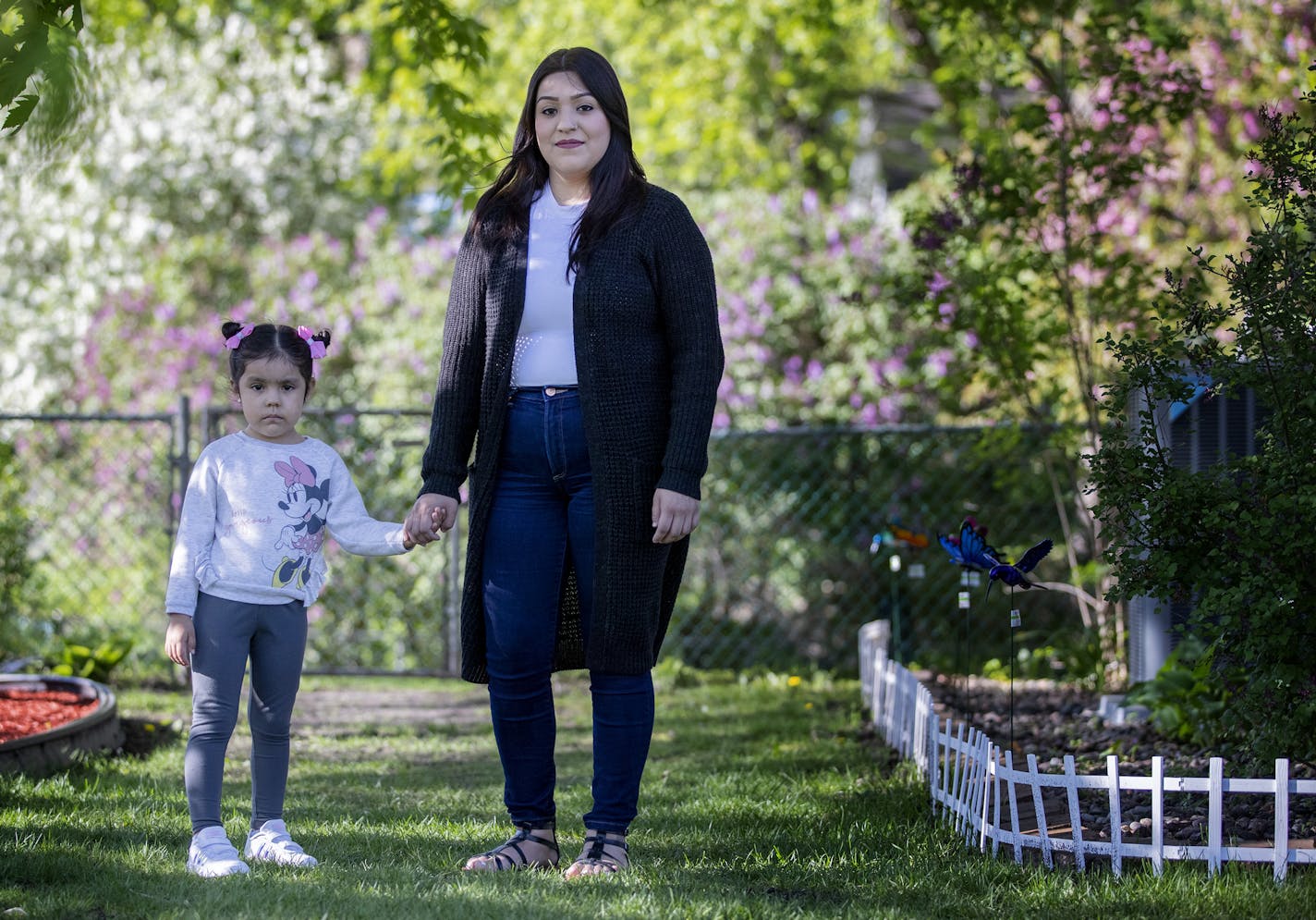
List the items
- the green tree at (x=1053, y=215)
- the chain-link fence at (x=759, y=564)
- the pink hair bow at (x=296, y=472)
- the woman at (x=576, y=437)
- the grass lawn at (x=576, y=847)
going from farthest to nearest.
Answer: the chain-link fence at (x=759, y=564) < the green tree at (x=1053, y=215) < the pink hair bow at (x=296, y=472) < the woman at (x=576, y=437) < the grass lawn at (x=576, y=847)

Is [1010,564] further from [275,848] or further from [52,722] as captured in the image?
[52,722]

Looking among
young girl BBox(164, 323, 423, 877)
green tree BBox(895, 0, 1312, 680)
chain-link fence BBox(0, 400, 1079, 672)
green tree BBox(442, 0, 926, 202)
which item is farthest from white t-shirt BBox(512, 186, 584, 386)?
green tree BBox(442, 0, 926, 202)

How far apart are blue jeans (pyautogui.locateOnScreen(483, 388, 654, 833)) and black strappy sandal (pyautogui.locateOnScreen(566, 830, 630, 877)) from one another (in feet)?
0.06

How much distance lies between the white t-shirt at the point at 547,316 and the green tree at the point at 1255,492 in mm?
1380

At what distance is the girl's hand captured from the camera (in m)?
3.01

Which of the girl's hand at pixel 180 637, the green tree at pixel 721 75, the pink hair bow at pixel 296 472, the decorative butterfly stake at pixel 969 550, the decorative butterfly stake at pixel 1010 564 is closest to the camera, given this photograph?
the girl's hand at pixel 180 637

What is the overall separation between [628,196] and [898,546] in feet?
12.6

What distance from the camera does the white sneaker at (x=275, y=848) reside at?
9.93 feet

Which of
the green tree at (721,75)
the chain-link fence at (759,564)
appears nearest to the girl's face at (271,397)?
the chain-link fence at (759,564)

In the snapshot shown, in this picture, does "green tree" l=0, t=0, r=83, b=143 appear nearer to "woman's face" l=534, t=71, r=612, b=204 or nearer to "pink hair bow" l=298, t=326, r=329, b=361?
"pink hair bow" l=298, t=326, r=329, b=361

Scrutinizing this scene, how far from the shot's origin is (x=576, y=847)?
3312 millimetres

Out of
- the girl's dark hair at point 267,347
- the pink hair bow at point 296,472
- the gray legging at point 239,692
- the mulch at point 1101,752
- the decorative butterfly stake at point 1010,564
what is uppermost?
the girl's dark hair at point 267,347

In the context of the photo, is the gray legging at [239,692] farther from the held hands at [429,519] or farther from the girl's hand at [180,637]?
the held hands at [429,519]

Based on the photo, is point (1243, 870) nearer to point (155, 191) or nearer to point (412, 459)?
point (412, 459)
